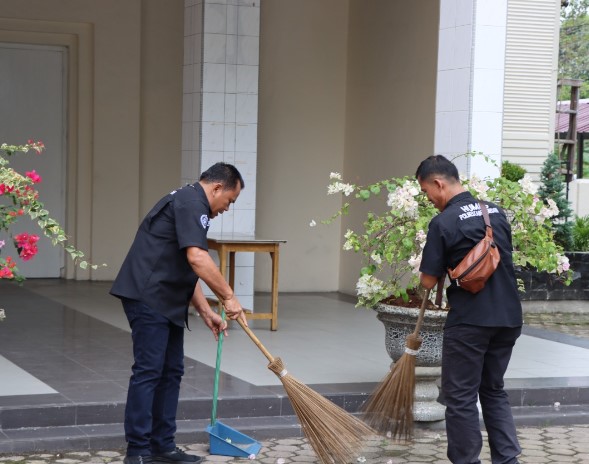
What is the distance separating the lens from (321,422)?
17.9 feet

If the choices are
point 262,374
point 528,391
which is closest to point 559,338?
point 528,391

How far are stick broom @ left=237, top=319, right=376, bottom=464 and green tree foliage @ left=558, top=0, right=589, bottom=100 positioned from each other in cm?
3183

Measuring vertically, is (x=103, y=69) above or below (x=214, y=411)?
above

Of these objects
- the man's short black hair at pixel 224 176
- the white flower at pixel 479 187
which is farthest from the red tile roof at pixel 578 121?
the man's short black hair at pixel 224 176

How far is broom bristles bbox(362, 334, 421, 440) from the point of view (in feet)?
18.8

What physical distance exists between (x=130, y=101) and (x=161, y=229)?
23.2 feet

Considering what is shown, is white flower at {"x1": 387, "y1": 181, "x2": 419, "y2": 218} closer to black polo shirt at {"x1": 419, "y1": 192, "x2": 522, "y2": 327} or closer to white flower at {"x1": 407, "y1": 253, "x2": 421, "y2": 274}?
white flower at {"x1": 407, "y1": 253, "x2": 421, "y2": 274}

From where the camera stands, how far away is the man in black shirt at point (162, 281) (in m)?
5.31

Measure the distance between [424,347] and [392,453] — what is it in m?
0.86

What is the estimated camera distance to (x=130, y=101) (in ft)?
40.2

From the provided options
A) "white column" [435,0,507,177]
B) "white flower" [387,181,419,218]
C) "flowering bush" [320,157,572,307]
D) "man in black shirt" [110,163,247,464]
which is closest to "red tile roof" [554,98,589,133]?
"white column" [435,0,507,177]

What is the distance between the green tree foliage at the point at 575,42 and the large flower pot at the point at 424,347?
30365mm

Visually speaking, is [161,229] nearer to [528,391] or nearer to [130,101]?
[528,391]

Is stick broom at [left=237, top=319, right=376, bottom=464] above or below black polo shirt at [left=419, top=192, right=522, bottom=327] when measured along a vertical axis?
below
